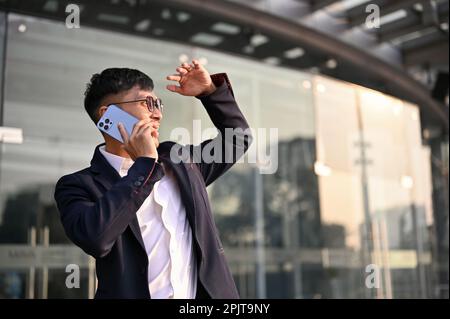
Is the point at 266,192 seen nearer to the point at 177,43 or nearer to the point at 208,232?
the point at 177,43

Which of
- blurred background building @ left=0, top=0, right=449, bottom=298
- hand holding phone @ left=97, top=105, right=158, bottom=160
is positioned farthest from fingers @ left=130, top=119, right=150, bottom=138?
blurred background building @ left=0, top=0, right=449, bottom=298

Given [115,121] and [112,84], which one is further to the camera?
[112,84]

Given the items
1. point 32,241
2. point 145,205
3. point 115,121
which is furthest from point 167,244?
point 32,241

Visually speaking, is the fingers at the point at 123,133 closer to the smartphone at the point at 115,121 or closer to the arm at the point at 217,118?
the smartphone at the point at 115,121

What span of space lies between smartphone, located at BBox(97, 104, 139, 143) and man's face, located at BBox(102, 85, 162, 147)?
4cm

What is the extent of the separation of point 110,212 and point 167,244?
10.0 inches

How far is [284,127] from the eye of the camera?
8805 millimetres

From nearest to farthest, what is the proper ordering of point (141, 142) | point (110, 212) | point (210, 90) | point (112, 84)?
point (110, 212) < point (141, 142) < point (112, 84) < point (210, 90)

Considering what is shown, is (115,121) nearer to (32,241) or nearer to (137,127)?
(137,127)

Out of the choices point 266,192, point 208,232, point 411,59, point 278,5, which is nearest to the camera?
point 208,232

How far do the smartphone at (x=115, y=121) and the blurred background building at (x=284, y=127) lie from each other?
15.5ft

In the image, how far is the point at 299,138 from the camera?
8867 millimetres
